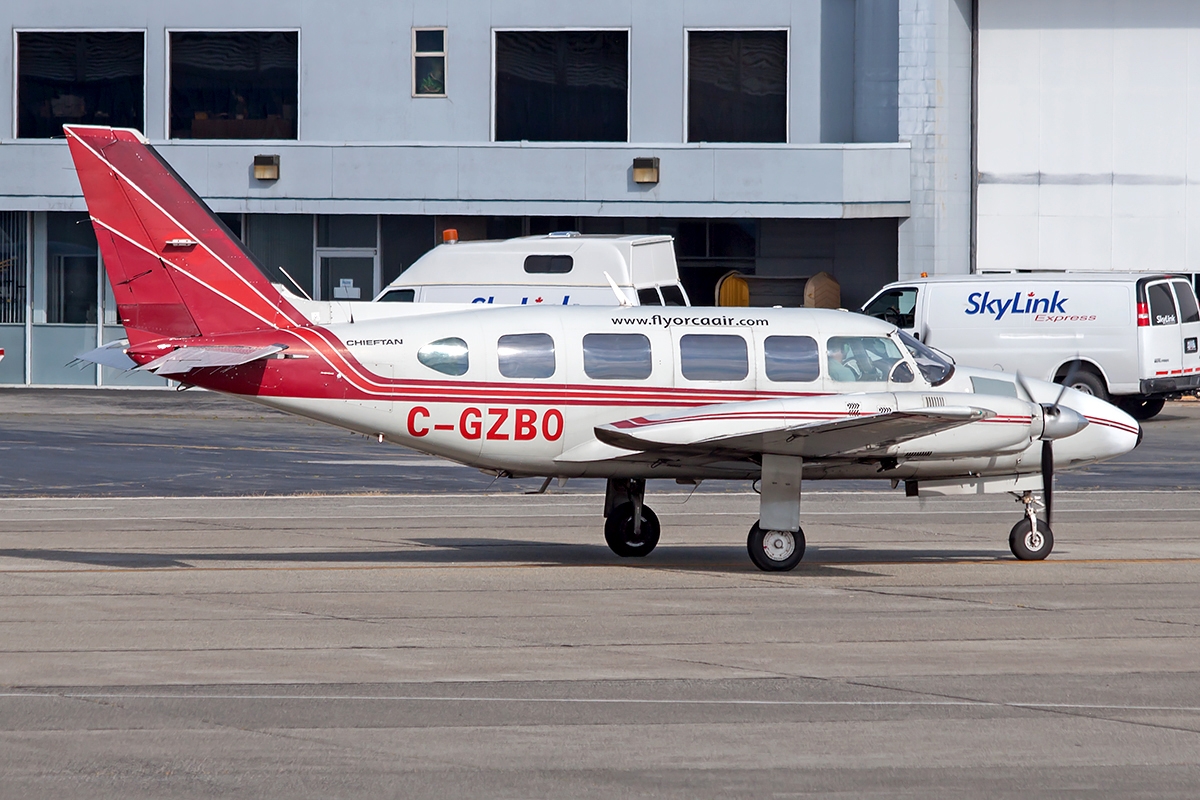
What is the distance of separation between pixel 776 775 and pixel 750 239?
93.4 feet

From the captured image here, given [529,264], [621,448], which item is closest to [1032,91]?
[529,264]

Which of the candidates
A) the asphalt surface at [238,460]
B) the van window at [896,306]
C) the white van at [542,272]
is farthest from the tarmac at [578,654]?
the van window at [896,306]

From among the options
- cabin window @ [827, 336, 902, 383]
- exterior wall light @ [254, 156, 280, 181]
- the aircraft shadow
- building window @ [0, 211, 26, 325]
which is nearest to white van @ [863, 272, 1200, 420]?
the aircraft shadow

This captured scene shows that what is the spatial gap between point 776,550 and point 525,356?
109 inches

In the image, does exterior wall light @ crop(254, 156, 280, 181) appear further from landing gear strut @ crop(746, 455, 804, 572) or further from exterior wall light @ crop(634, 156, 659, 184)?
landing gear strut @ crop(746, 455, 804, 572)

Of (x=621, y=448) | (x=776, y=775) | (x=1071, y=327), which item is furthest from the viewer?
(x=1071, y=327)

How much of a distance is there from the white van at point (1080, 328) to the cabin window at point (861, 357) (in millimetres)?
13684

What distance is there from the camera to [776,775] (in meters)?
7.44

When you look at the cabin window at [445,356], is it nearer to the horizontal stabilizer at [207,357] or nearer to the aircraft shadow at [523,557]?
the horizontal stabilizer at [207,357]

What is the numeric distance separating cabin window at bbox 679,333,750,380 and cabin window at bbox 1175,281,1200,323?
667 inches

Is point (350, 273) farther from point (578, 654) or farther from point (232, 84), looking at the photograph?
point (578, 654)

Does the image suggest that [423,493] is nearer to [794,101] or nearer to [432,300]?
[432,300]

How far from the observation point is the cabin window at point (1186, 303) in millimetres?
28094

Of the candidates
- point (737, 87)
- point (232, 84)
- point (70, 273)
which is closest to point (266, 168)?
point (232, 84)
